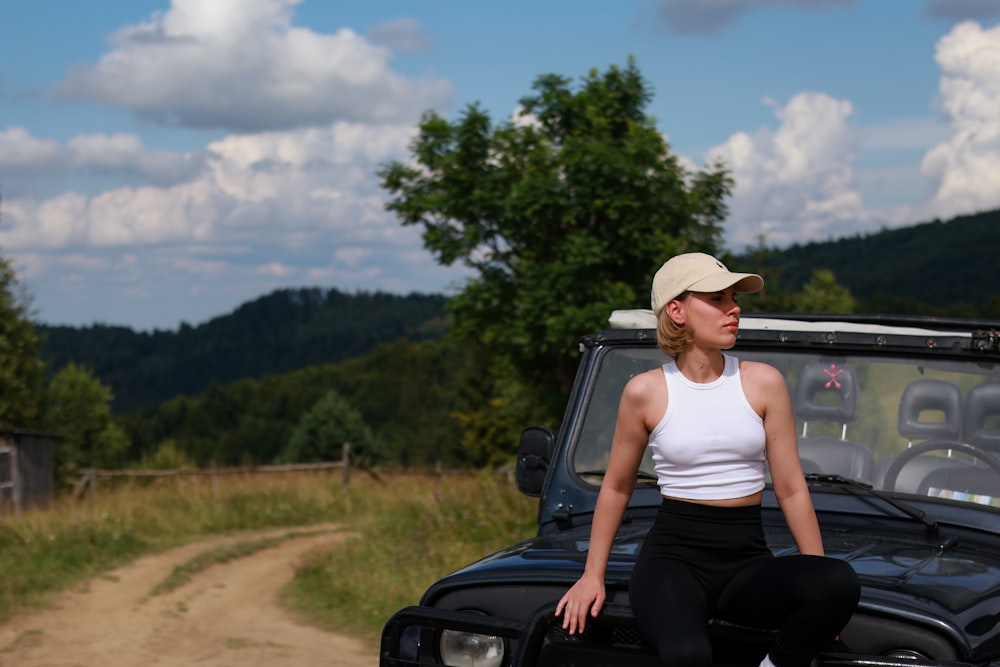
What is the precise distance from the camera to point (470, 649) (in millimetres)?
3541

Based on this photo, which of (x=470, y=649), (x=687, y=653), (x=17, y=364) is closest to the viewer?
Answer: (x=687, y=653)

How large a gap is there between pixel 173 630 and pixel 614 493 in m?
7.45

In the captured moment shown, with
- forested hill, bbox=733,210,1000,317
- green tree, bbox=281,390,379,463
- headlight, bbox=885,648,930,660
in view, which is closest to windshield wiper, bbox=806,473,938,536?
headlight, bbox=885,648,930,660

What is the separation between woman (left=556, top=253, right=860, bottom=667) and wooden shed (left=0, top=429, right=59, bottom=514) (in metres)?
24.0

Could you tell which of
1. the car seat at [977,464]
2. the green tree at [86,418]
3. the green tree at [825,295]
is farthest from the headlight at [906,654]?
the green tree at [825,295]

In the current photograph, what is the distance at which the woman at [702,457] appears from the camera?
117 inches

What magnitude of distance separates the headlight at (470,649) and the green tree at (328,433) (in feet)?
251

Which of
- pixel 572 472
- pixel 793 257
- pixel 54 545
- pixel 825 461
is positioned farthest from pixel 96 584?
pixel 793 257

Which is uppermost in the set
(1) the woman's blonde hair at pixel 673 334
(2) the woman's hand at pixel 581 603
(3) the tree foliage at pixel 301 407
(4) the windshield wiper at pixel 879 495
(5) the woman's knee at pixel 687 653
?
(1) the woman's blonde hair at pixel 673 334

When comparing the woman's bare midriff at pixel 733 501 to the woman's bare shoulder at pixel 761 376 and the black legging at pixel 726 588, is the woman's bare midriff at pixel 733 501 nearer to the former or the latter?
the black legging at pixel 726 588

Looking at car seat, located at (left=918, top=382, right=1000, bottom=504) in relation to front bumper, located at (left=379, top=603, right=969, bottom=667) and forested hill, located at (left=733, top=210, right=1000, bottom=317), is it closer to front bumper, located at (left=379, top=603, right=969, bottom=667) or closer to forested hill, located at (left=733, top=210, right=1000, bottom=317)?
front bumper, located at (left=379, top=603, right=969, bottom=667)

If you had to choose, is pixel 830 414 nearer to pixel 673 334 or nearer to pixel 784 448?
pixel 784 448

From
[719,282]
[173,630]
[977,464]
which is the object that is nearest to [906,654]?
[719,282]

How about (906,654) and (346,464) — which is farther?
(346,464)
